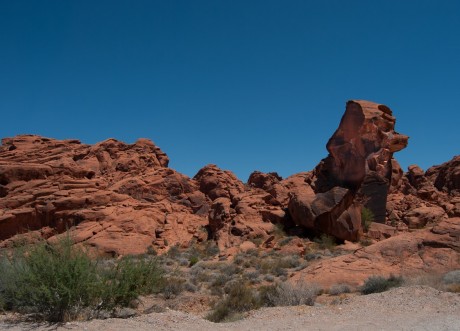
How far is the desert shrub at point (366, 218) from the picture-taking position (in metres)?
29.8

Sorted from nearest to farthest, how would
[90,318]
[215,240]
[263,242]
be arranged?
[90,318]
[263,242]
[215,240]

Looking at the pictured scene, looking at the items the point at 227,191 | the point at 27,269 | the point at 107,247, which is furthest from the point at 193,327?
the point at 227,191

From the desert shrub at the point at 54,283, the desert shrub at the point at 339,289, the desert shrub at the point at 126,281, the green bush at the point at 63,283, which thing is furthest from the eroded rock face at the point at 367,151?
the desert shrub at the point at 54,283

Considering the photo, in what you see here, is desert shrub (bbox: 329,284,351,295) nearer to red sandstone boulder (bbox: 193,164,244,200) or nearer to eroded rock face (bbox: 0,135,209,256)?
eroded rock face (bbox: 0,135,209,256)

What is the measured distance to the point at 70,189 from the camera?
30297 millimetres

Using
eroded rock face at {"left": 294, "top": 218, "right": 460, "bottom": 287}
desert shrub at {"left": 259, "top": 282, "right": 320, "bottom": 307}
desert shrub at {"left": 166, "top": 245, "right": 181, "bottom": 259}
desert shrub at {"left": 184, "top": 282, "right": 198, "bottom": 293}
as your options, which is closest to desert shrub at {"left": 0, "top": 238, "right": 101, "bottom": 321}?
desert shrub at {"left": 259, "top": 282, "right": 320, "bottom": 307}

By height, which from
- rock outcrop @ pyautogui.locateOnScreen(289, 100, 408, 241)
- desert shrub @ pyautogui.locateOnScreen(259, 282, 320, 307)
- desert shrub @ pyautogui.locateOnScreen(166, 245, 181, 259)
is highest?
rock outcrop @ pyautogui.locateOnScreen(289, 100, 408, 241)

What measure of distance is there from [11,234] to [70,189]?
468cm

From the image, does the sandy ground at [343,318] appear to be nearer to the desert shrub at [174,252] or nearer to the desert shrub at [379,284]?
the desert shrub at [379,284]

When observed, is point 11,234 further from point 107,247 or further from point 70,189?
point 107,247

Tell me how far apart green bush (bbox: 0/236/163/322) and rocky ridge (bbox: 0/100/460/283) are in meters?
13.4

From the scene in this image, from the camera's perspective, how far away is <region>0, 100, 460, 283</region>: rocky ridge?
2753 cm

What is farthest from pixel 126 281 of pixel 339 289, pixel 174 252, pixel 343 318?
pixel 174 252

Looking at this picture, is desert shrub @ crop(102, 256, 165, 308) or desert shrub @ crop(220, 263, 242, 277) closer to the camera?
desert shrub @ crop(102, 256, 165, 308)
